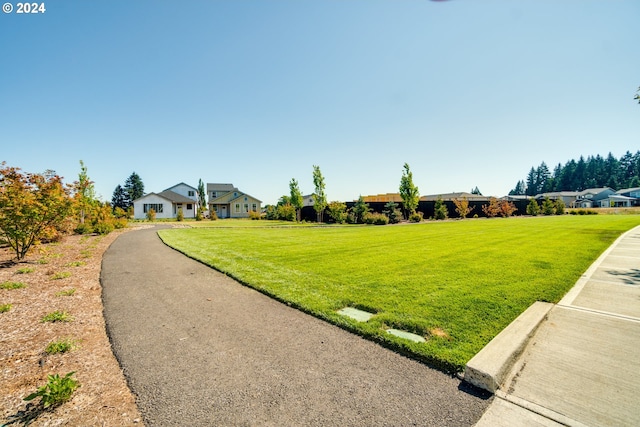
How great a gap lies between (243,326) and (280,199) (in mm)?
37433

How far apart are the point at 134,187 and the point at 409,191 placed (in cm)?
7517

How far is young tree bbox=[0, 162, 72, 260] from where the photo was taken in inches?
310

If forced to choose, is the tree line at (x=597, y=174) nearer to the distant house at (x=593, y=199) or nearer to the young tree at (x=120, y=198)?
the distant house at (x=593, y=199)

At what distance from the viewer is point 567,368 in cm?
264

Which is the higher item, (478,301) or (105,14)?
(105,14)

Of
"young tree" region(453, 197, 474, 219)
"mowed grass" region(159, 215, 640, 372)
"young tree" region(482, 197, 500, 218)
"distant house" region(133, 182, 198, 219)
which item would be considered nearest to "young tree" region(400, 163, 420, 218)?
"young tree" region(453, 197, 474, 219)

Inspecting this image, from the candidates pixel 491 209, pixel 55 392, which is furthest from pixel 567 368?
pixel 491 209

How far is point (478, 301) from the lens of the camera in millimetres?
4406

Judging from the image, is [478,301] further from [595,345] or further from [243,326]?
[243,326]

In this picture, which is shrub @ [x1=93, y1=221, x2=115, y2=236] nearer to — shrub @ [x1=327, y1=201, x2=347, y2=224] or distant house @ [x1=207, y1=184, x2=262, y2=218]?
shrub @ [x1=327, y1=201, x2=347, y2=224]

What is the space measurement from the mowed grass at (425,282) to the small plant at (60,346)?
2.83 m

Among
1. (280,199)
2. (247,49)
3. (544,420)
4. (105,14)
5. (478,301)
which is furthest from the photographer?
Result: (280,199)

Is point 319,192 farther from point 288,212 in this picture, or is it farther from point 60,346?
point 60,346

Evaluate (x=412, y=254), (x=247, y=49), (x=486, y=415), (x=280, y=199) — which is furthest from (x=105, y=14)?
(x=280, y=199)
